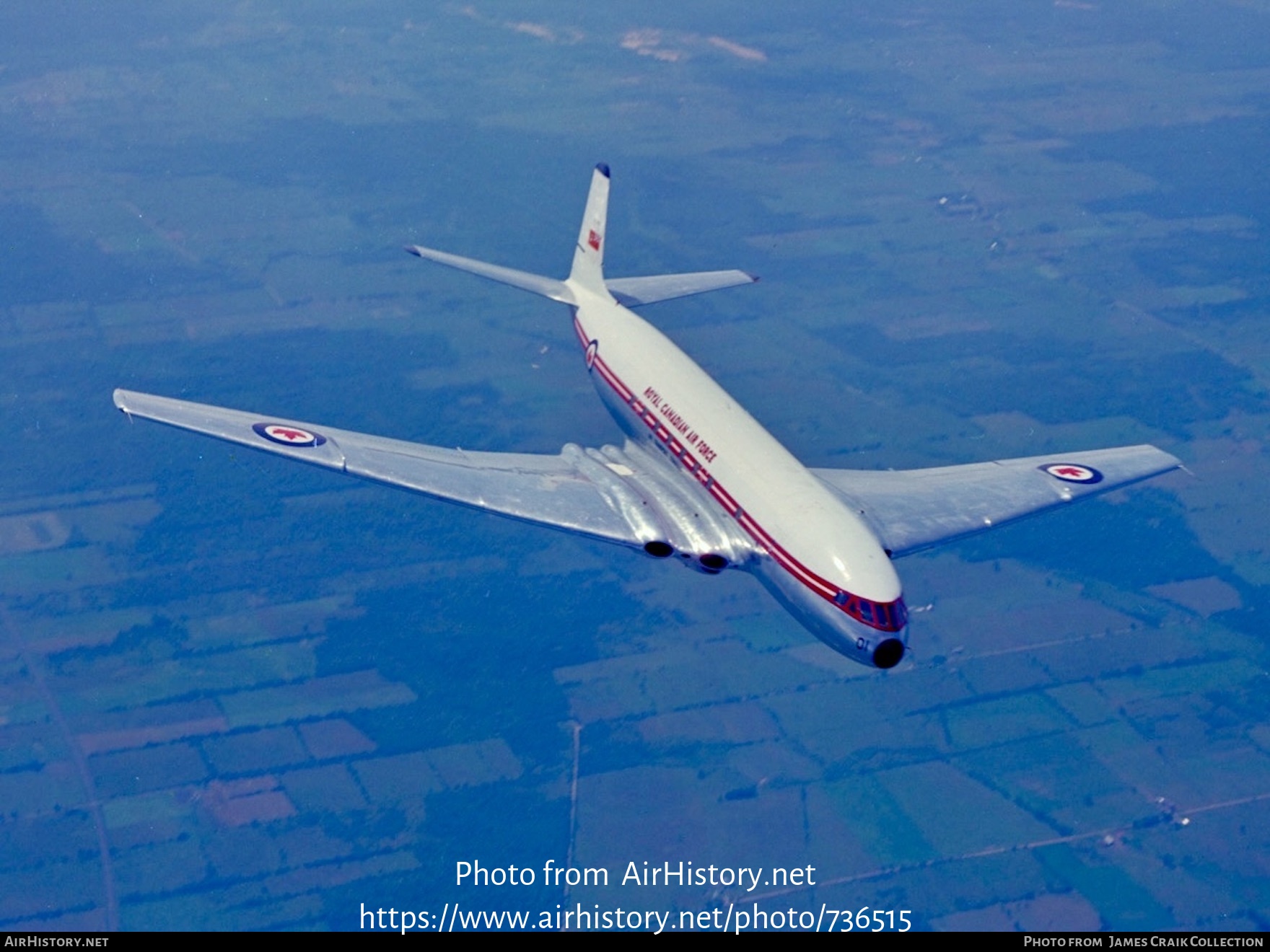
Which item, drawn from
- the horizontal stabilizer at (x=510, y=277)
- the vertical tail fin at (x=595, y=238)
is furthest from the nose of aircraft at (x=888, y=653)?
the horizontal stabilizer at (x=510, y=277)

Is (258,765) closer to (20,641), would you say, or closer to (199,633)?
(199,633)

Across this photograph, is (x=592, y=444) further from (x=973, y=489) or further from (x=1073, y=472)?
(x=1073, y=472)

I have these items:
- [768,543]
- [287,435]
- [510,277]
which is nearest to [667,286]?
[510,277]

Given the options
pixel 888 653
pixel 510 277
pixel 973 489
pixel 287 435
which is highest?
pixel 510 277

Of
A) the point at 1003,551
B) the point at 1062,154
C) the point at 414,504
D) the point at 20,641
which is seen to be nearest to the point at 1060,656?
the point at 1003,551

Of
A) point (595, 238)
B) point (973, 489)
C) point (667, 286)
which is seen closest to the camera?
point (973, 489)

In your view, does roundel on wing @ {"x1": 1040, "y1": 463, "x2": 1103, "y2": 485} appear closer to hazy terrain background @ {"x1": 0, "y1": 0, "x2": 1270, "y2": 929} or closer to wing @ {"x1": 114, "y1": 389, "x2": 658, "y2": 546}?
hazy terrain background @ {"x1": 0, "y1": 0, "x2": 1270, "y2": 929}


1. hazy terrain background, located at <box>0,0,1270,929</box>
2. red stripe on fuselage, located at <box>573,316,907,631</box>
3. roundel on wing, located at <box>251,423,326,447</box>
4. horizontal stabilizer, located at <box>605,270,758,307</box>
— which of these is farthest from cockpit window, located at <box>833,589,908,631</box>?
horizontal stabilizer, located at <box>605,270,758,307</box>

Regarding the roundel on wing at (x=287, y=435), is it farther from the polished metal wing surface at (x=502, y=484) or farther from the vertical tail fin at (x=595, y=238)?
the vertical tail fin at (x=595, y=238)
